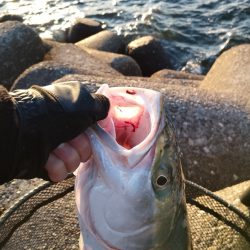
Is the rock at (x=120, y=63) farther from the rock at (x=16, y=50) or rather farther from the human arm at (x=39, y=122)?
the human arm at (x=39, y=122)

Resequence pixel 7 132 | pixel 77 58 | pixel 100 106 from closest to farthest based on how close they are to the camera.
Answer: pixel 7 132, pixel 100 106, pixel 77 58

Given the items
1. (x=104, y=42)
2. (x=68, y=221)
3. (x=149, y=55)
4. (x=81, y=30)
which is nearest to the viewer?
(x=68, y=221)

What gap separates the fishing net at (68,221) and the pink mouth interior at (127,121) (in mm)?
1118

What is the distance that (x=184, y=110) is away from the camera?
475 centimetres

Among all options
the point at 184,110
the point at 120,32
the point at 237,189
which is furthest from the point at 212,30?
the point at 237,189

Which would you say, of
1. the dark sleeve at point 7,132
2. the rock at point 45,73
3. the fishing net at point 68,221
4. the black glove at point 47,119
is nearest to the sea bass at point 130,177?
the black glove at point 47,119

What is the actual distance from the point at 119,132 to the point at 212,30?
35.2ft

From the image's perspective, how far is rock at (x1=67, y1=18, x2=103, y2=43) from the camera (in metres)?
12.1

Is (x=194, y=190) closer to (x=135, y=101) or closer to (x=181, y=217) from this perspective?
(x=181, y=217)

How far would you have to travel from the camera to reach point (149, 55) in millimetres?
10766

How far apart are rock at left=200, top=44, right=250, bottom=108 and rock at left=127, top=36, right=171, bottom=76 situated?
12.1ft

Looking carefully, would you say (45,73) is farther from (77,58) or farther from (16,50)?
(16,50)

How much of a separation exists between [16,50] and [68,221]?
4650mm

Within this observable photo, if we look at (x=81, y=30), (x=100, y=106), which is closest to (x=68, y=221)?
(x=100, y=106)
